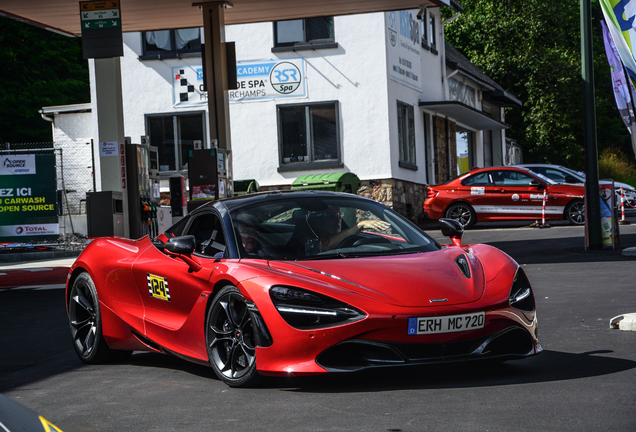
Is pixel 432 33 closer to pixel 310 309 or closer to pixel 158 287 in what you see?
pixel 158 287

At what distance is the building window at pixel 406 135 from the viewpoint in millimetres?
26625

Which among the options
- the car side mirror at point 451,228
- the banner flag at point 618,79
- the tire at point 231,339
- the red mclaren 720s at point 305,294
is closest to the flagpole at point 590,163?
the banner flag at point 618,79

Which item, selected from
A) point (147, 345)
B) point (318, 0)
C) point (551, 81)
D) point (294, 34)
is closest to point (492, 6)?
point (551, 81)

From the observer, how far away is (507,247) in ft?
55.8

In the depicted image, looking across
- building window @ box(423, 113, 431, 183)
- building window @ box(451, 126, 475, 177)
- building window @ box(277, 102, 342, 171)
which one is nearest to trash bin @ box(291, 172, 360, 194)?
building window @ box(277, 102, 342, 171)

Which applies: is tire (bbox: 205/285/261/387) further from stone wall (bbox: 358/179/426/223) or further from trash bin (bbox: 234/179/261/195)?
trash bin (bbox: 234/179/261/195)

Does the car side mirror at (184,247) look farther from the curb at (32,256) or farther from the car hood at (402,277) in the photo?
the curb at (32,256)

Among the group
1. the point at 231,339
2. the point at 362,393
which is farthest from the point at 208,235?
the point at 362,393

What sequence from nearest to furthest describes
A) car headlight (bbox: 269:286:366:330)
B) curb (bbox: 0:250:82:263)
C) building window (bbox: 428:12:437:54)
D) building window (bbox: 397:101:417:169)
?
car headlight (bbox: 269:286:366:330) < curb (bbox: 0:250:82:263) < building window (bbox: 397:101:417:169) < building window (bbox: 428:12:437:54)

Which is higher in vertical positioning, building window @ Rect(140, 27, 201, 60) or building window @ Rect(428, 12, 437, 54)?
building window @ Rect(428, 12, 437, 54)

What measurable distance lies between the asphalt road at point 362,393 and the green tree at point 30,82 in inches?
1408

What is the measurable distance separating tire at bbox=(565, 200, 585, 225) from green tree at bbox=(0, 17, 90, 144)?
27.7 meters

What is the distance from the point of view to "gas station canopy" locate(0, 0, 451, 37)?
16875 millimetres

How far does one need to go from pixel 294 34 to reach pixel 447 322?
21.5 meters
